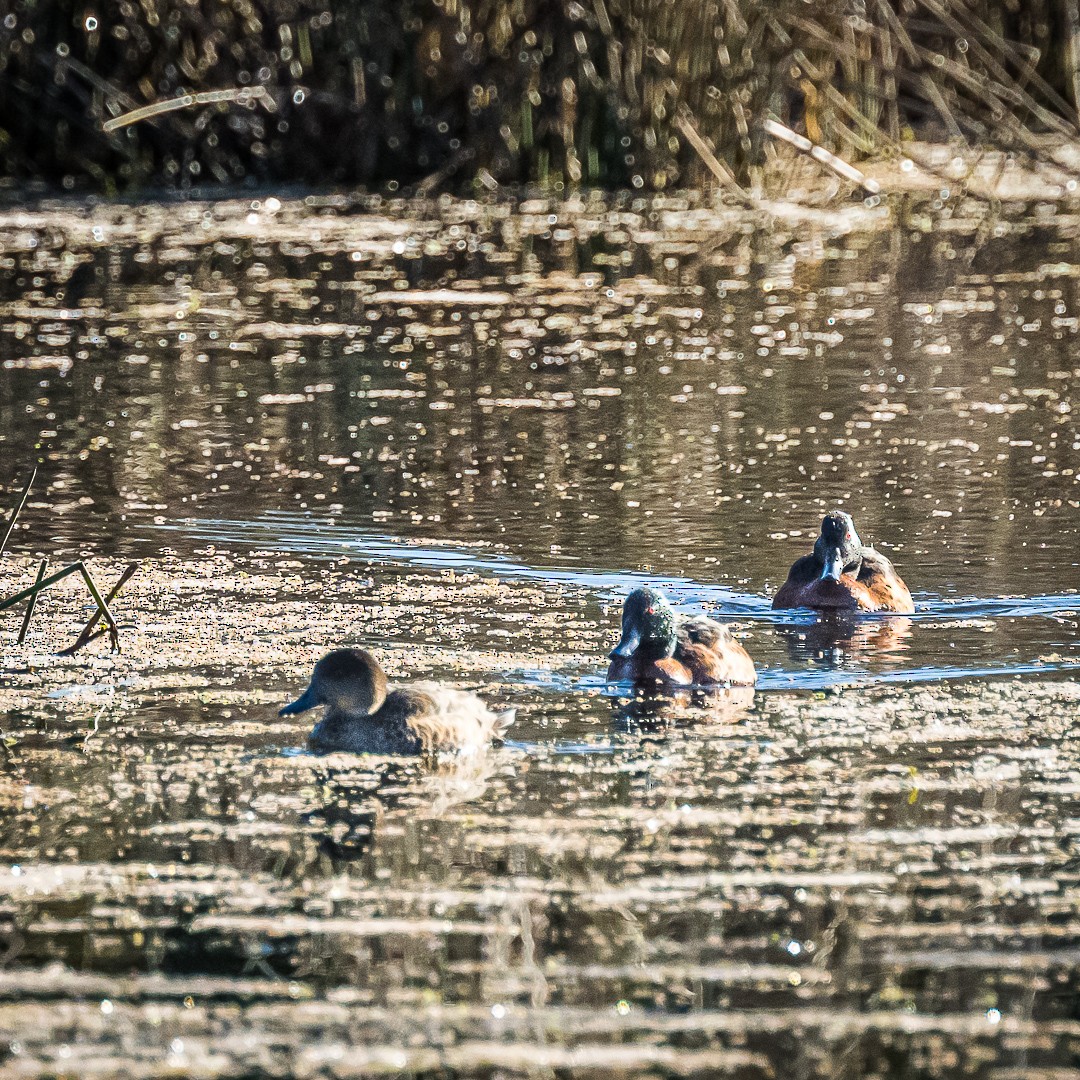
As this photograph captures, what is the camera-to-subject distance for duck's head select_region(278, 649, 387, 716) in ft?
20.5

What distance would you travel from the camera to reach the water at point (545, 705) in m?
4.49

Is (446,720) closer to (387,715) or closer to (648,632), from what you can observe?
(387,715)

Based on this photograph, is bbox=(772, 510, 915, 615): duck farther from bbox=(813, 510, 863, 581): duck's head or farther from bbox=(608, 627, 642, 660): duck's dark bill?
bbox=(608, 627, 642, 660): duck's dark bill

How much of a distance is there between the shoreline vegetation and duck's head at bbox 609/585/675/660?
35.4 ft

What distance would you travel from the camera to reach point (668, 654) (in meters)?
6.84

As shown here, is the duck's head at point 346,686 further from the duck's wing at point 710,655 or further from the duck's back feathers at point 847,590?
the duck's back feathers at point 847,590

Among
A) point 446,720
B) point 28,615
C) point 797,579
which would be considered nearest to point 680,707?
point 446,720

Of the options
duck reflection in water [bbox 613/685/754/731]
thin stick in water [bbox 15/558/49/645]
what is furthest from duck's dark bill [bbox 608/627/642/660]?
thin stick in water [bbox 15/558/49/645]

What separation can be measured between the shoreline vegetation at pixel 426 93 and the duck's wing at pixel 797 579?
9.83 meters

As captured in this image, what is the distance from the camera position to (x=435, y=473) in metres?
10.0

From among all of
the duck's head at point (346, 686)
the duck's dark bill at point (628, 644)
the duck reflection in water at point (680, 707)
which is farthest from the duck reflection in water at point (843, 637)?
the duck's head at point (346, 686)

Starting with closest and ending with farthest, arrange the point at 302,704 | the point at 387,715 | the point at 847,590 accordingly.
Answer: the point at 387,715, the point at 302,704, the point at 847,590

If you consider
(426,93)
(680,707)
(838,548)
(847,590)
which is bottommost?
(680,707)

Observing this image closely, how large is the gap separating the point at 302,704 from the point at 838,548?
217cm
